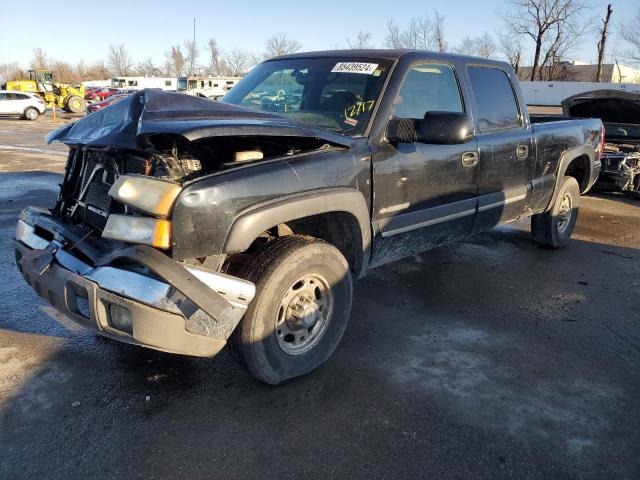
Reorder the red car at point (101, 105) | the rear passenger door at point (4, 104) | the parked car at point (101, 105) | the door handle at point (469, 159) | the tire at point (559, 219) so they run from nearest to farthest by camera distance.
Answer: the parked car at point (101, 105), the red car at point (101, 105), the door handle at point (469, 159), the tire at point (559, 219), the rear passenger door at point (4, 104)

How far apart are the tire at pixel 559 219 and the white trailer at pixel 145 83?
49573mm

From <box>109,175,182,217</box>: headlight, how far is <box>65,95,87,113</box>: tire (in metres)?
35.9

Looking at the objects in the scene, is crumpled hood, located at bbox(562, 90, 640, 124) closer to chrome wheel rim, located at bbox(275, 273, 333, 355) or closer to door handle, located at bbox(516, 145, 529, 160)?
door handle, located at bbox(516, 145, 529, 160)

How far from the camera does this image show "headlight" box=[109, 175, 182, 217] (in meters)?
2.37

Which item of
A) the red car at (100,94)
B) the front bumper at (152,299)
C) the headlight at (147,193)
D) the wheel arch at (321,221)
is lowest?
the front bumper at (152,299)

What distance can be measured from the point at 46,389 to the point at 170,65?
87297mm

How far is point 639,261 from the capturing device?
5.74 m

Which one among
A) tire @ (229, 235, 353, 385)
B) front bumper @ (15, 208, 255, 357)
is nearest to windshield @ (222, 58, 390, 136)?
tire @ (229, 235, 353, 385)

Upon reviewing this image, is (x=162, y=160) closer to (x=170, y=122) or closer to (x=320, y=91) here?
(x=170, y=122)

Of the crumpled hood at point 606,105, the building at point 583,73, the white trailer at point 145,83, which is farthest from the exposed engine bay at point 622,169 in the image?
the building at point 583,73

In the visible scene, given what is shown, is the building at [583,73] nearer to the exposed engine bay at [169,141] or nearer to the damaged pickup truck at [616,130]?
the damaged pickup truck at [616,130]

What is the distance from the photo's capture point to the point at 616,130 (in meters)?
9.33

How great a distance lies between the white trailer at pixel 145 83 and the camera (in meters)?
55.2

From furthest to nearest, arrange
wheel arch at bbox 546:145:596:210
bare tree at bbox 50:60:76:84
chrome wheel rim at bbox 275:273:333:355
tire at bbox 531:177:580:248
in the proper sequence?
bare tree at bbox 50:60:76:84 < tire at bbox 531:177:580:248 < wheel arch at bbox 546:145:596:210 < chrome wheel rim at bbox 275:273:333:355
